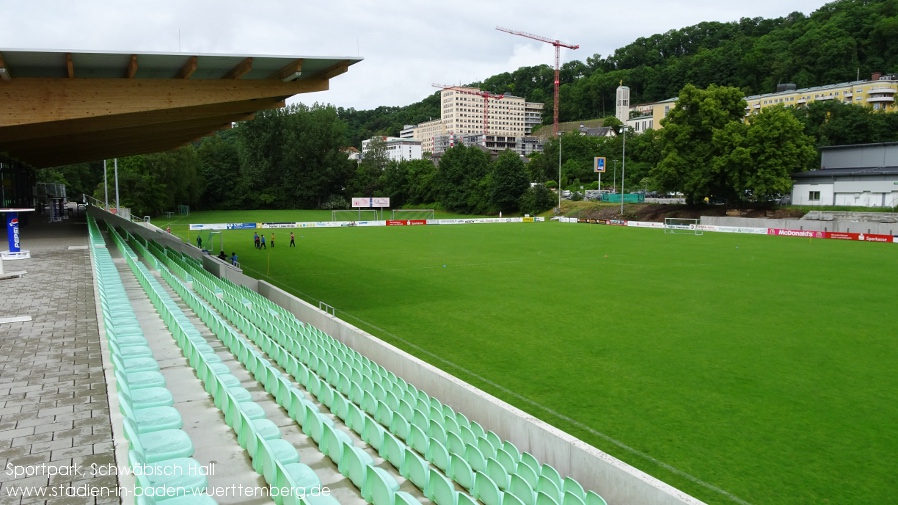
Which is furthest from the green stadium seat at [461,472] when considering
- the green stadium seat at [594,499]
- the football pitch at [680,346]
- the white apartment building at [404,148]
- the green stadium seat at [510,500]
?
the white apartment building at [404,148]

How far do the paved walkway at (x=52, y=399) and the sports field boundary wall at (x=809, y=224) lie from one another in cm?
5434

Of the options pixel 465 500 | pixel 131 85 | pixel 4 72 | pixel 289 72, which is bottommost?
pixel 465 500

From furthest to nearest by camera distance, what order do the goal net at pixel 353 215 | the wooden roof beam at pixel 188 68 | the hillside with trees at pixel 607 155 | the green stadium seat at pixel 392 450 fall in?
1. the goal net at pixel 353 215
2. the hillside with trees at pixel 607 155
3. the wooden roof beam at pixel 188 68
4. the green stadium seat at pixel 392 450

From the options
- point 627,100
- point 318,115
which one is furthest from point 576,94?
point 318,115

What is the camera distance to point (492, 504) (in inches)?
250

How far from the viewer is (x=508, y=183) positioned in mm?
85812

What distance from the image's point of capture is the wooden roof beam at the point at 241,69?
669 inches

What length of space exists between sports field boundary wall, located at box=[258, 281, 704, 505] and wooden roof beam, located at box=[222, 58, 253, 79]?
883 centimetres

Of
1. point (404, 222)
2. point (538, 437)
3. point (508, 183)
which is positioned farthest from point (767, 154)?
point (538, 437)

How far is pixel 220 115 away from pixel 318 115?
3061 inches

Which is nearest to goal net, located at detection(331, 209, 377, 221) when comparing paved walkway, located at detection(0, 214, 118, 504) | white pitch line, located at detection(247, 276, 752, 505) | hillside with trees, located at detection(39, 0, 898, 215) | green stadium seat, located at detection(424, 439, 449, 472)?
hillside with trees, located at detection(39, 0, 898, 215)

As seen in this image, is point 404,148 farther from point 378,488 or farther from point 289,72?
point 378,488

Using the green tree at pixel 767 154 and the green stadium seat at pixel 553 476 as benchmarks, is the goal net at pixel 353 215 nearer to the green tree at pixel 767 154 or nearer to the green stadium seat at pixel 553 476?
the green tree at pixel 767 154

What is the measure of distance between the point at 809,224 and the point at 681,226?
10526 mm
